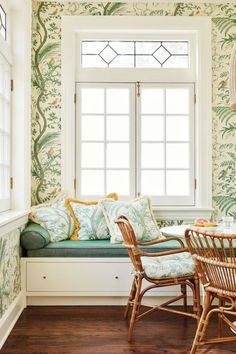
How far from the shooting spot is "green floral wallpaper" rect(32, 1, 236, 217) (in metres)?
4.19

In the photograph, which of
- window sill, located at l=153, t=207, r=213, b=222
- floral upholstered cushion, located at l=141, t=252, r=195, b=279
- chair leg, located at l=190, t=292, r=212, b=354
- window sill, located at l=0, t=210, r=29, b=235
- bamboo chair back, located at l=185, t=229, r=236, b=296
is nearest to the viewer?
bamboo chair back, located at l=185, t=229, r=236, b=296

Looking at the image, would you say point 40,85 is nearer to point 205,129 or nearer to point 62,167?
point 62,167

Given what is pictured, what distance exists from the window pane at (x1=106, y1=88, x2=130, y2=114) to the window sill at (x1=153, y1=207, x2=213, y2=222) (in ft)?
3.66

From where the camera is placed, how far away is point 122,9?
167 inches

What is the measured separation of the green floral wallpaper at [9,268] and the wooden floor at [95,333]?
9.0 inches

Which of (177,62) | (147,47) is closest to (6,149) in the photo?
(147,47)

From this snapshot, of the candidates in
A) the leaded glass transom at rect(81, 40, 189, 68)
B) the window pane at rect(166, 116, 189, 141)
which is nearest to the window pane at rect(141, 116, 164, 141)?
the window pane at rect(166, 116, 189, 141)

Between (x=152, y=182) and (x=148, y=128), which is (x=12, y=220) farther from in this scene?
(x=148, y=128)

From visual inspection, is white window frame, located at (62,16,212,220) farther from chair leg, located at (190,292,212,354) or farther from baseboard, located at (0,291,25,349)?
chair leg, located at (190,292,212,354)

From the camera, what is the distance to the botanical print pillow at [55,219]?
3.73 m

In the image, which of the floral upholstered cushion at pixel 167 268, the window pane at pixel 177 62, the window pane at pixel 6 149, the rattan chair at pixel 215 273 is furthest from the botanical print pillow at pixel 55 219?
the window pane at pixel 177 62

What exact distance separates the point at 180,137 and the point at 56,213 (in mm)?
1558

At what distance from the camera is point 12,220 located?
3018 mm

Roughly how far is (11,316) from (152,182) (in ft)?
6.51
